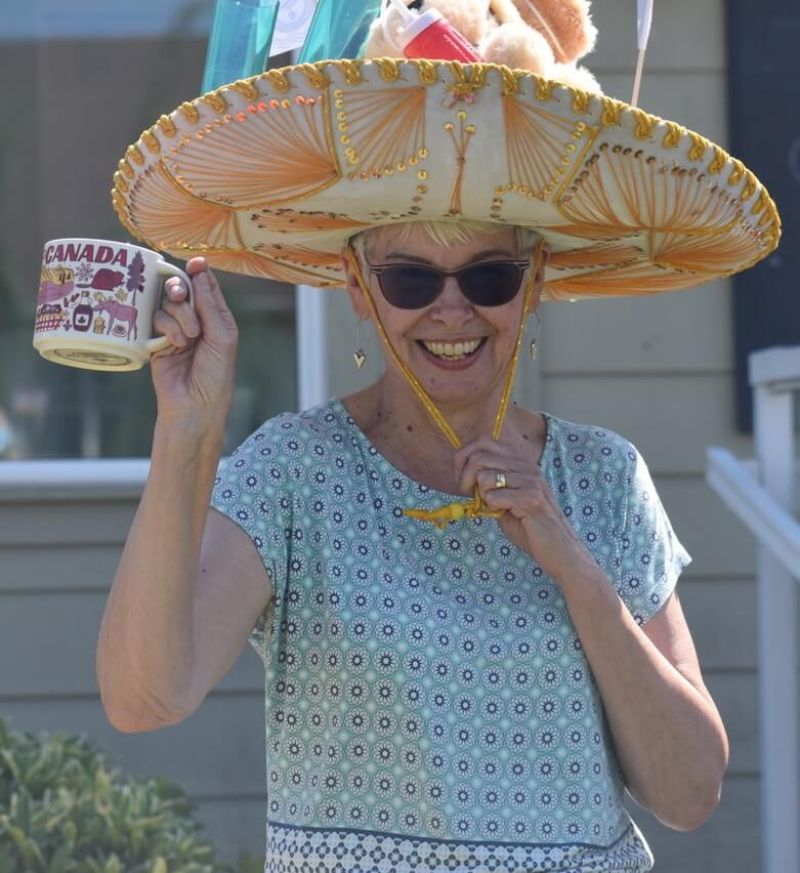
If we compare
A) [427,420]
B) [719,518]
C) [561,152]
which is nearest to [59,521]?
[719,518]

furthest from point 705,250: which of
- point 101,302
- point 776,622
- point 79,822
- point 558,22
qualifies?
point 79,822

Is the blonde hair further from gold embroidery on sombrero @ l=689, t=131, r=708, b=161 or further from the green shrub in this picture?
the green shrub

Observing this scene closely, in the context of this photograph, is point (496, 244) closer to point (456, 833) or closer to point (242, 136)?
point (242, 136)

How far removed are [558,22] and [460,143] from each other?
1.40 feet

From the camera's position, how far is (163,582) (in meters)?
2.01

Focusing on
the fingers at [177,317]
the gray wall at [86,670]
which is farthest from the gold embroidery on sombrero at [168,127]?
the gray wall at [86,670]

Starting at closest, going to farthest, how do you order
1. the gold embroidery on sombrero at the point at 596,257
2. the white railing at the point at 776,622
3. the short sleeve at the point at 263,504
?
the short sleeve at the point at 263,504 < the gold embroidery on sombrero at the point at 596,257 < the white railing at the point at 776,622

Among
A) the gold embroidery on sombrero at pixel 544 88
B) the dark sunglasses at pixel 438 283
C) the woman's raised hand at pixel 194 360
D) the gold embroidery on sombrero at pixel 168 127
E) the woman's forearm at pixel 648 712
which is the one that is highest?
the gold embroidery on sombrero at pixel 544 88

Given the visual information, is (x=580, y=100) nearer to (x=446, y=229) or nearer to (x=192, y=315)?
(x=446, y=229)

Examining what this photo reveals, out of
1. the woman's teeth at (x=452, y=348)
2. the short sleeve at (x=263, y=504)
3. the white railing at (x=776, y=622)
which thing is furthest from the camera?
the white railing at (x=776, y=622)

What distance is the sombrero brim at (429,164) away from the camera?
208cm

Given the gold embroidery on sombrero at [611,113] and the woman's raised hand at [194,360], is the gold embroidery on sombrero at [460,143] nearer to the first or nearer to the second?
the gold embroidery on sombrero at [611,113]

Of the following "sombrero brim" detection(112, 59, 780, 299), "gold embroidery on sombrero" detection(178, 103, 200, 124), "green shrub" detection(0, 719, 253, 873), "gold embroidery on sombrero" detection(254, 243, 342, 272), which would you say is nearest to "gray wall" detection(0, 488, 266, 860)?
"green shrub" detection(0, 719, 253, 873)

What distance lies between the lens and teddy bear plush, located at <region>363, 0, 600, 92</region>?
2240mm
